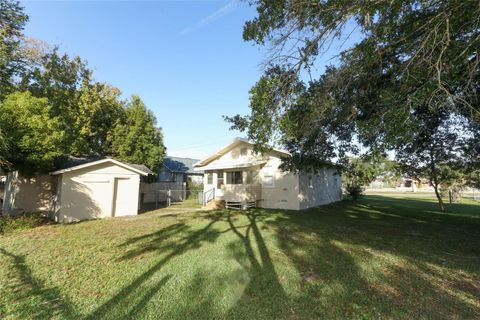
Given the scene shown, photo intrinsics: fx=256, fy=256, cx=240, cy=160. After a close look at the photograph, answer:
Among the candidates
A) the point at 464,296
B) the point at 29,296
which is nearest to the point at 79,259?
the point at 29,296

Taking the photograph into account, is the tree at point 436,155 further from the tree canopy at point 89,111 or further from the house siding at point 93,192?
the tree canopy at point 89,111

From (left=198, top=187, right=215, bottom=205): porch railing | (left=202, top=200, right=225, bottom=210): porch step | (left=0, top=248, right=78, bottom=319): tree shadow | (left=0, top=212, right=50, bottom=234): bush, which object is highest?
(left=198, top=187, right=215, bottom=205): porch railing

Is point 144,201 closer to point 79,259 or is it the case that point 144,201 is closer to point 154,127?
point 154,127

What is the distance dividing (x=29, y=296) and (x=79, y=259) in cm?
200

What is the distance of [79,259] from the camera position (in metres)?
6.47

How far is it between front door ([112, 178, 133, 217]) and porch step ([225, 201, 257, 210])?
681 centimetres

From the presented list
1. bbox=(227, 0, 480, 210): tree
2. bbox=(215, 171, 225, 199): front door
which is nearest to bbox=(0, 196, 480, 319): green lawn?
bbox=(227, 0, 480, 210): tree

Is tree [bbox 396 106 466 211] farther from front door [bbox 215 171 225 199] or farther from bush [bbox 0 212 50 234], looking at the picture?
bush [bbox 0 212 50 234]

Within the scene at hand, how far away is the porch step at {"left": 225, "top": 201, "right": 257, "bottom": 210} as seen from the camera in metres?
18.1

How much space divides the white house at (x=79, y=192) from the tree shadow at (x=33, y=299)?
301 inches

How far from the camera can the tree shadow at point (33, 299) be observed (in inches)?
154

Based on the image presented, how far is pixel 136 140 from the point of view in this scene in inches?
861

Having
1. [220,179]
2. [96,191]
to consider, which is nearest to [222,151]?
[220,179]

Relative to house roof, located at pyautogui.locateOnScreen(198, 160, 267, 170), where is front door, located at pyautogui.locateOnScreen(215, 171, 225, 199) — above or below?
below
